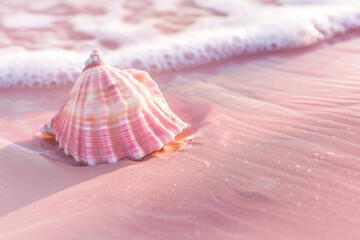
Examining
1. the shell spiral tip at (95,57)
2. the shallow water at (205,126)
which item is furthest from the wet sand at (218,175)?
the shell spiral tip at (95,57)

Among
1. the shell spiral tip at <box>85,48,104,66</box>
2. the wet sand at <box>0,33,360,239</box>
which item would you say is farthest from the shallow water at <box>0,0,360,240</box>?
the shell spiral tip at <box>85,48,104,66</box>

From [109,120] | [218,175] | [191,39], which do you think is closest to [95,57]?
[109,120]

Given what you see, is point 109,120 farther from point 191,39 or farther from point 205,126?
point 191,39

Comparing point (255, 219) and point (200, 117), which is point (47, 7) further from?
point (255, 219)

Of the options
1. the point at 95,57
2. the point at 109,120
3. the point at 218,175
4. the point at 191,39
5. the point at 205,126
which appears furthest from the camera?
the point at 191,39

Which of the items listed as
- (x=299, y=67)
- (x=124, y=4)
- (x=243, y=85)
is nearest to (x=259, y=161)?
(x=243, y=85)

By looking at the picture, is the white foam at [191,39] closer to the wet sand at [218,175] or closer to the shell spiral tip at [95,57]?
the wet sand at [218,175]
